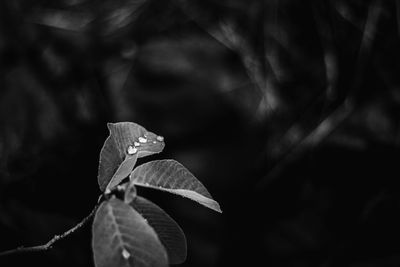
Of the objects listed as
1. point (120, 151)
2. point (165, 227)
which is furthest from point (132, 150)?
point (165, 227)

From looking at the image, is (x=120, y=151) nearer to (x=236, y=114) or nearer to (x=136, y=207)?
(x=136, y=207)

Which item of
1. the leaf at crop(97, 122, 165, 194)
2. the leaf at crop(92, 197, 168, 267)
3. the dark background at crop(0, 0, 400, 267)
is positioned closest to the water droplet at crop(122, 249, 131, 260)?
the leaf at crop(92, 197, 168, 267)

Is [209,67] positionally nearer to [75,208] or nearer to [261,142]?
[261,142]

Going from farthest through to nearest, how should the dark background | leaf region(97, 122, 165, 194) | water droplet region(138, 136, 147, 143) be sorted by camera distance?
the dark background < water droplet region(138, 136, 147, 143) < leaf region(97, 122, 165, 194)

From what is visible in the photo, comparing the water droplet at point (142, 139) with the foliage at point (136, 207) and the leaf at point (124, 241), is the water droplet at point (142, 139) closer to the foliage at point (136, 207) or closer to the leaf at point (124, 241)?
the foliage at point (136, 207)

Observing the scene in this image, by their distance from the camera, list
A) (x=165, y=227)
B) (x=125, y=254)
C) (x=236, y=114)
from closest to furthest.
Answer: (x=125, y=254) → (x=165, y=227) → (x=236, y=114)

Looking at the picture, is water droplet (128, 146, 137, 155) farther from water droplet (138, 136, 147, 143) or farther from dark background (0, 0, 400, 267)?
dark background (0, 0, 400, 267)
